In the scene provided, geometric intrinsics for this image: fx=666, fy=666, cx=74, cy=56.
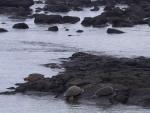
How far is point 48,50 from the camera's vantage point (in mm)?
55625

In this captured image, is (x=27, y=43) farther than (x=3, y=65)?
Yes

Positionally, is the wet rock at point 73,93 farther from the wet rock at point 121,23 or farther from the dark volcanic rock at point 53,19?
the dark volcanic rock at point 53,19

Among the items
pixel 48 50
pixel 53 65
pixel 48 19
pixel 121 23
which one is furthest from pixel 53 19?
pixel 53 65

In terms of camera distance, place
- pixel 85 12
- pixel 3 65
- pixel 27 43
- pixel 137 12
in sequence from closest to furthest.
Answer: pixel 3 65 < pixel 27 43 < pixel 137 12 < pixel 85 12

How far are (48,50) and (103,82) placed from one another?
20131mm

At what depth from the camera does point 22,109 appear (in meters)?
33.1

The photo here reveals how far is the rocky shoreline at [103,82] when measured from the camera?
3384 cm

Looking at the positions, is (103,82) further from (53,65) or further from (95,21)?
(95,21)

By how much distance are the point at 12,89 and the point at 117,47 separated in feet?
69.5

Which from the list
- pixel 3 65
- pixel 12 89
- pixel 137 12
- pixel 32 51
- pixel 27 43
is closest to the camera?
pixel 12 89

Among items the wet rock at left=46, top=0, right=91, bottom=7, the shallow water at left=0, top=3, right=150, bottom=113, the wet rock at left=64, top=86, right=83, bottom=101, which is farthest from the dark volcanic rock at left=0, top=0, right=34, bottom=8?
the wet rock at left=64, top=86, right=83, bottom=101

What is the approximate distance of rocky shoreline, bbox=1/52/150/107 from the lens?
3384 cm

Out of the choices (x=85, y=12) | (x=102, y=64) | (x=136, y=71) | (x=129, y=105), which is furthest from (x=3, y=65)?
(x=85, y=12)

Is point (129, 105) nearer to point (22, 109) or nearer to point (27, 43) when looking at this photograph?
point (22, 109)
